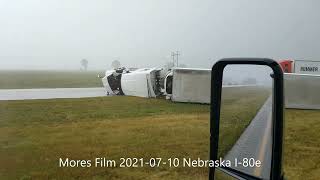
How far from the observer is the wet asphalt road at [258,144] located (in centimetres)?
172

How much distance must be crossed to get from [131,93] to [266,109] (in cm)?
2337

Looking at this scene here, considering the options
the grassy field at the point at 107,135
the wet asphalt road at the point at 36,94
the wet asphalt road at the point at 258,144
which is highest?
the wet asphalt road at the point at 258,144

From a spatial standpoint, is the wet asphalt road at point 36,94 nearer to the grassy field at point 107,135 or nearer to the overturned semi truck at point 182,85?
the overturned semi truck at point 182,85

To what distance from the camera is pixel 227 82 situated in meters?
1.87

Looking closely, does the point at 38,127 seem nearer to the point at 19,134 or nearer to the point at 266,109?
the point at 19,134

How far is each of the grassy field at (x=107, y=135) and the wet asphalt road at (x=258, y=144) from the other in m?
0.04

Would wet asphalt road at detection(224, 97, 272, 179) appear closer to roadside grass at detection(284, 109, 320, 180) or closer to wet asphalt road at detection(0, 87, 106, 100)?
roadside grass at detection(284, 109, 320, 180)

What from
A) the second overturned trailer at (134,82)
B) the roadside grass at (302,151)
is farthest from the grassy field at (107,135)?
the second overturned trailer at (134,82)

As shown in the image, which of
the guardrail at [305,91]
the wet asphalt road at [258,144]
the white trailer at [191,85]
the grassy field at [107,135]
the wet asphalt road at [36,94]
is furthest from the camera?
the wet asphalt road at [36,94]

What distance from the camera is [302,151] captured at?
9.14m

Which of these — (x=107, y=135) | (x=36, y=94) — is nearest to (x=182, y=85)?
(x=107, y=135)

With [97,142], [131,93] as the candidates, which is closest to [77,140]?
[97,142]

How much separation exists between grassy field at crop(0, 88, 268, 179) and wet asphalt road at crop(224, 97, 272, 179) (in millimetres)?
38

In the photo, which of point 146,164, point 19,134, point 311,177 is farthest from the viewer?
point 19,134
